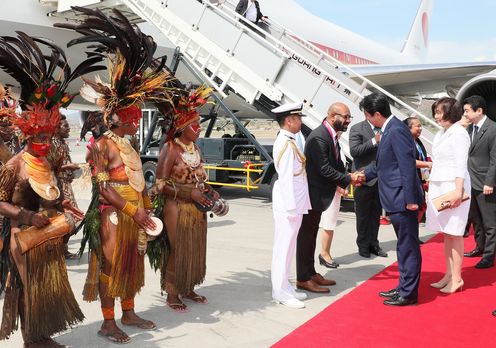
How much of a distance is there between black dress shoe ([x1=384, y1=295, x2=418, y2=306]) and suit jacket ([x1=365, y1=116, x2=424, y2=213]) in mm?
876

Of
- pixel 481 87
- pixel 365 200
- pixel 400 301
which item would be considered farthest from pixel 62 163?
pixel 481 87

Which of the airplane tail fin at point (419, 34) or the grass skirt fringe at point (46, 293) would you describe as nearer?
the grass skirt fringe at point (46, 293)

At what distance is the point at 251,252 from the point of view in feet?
22.0

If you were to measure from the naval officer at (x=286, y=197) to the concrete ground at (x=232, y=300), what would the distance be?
23 centimetres

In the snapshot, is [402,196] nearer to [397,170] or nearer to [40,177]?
[397,170]

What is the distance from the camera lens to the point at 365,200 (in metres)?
6.73

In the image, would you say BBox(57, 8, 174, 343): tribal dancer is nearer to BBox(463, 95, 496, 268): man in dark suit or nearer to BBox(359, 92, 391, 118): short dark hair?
BBox(359, 92, 391, 118): short dark hair

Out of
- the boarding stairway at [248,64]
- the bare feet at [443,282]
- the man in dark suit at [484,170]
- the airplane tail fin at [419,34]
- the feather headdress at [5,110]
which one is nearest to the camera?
the feather headdress at [5,110]

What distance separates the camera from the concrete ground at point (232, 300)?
3.83 m

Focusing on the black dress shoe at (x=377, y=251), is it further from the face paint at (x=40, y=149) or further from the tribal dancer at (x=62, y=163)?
the face paint at (x=40, y=149)

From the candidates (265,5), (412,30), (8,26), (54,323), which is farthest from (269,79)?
(412,30)

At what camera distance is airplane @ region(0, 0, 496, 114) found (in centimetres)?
1088

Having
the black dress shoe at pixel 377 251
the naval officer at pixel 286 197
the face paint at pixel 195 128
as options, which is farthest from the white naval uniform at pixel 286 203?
the black dress shoe at pixel 377 251

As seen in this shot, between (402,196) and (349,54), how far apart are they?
2081cm
